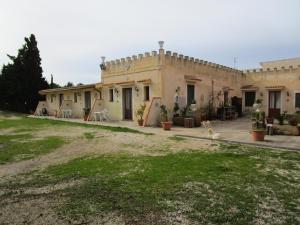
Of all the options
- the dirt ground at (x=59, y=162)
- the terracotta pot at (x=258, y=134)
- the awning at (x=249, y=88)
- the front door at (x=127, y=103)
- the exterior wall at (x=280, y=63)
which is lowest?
the dirt ground at (x=59, y=162)

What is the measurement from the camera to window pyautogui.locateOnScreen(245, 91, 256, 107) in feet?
73.7

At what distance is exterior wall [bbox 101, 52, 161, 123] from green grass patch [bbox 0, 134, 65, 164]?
6.72 m

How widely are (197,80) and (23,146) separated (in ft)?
37.5

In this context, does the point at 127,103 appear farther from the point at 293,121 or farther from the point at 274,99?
the point at 274,99

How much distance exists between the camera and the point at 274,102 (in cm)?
2102

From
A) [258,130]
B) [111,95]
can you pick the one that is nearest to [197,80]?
[111,95]

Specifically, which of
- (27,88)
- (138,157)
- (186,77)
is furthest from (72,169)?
(27,88)

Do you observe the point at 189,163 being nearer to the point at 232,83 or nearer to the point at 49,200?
the point at 49,200

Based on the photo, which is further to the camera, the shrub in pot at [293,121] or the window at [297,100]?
the window at [297,100]

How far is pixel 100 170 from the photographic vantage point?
632cm

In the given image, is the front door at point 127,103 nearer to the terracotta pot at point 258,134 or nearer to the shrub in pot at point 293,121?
the shrub in pot at point 293,121

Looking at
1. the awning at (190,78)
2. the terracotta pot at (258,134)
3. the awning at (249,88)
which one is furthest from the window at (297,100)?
the terracotta pot at (258,134)

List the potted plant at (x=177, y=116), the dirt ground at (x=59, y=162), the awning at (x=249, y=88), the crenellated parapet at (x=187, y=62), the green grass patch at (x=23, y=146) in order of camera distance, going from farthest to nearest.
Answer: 1. the awning at (x=249, y=88)
2. the crenellated parapet at (x=187, y=62)
3. the potted plant at (x=177, y=116)
4. the green grass patch at (x=23, y=146)
5. the dirt ground at (x=59, y=162)

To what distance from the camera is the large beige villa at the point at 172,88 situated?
1606 centimetres
